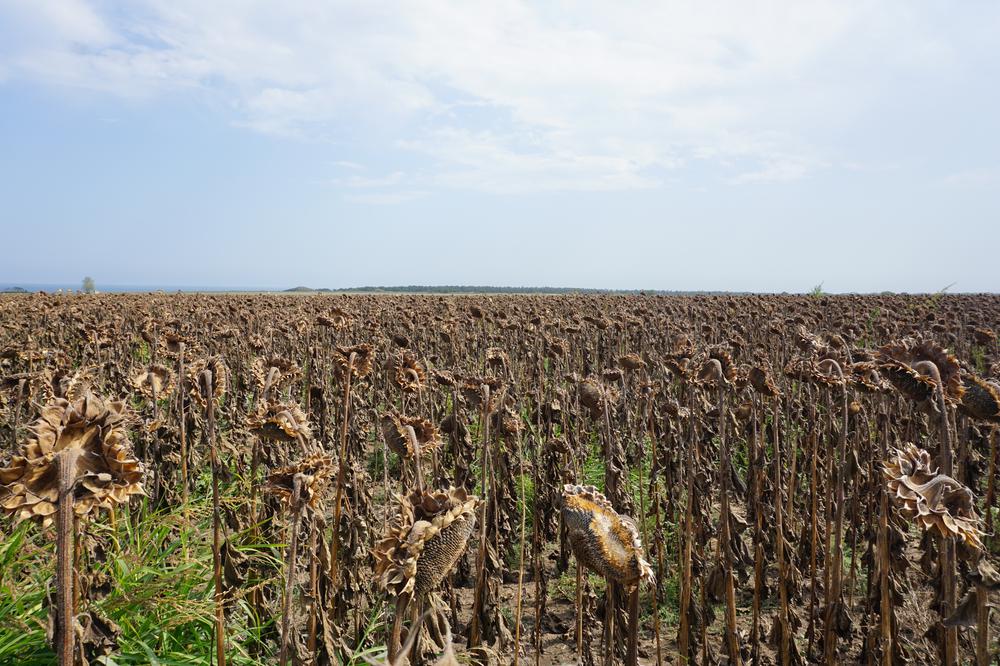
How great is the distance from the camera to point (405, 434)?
314cm

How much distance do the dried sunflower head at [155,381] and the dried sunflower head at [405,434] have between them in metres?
2.41

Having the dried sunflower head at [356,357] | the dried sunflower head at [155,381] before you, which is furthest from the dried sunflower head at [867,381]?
the dried sunflower head at [155,381]

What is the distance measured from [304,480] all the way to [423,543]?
933mm

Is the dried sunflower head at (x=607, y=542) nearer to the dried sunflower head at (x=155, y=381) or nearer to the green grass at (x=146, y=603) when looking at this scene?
the green grass at (x=146, y=603)

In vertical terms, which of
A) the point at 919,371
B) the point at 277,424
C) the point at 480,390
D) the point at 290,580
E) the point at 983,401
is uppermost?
the point at 919,371

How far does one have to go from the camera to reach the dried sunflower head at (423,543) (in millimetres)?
1577

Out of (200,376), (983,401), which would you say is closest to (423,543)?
(983,401)

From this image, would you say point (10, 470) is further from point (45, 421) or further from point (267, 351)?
point (267, 351)

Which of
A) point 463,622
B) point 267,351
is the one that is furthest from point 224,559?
point 267,351

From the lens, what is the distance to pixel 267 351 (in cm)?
1088

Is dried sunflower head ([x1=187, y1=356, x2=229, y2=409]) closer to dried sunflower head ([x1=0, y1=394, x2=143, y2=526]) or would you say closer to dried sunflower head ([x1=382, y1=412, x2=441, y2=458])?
dried sunflower head ([x1=382, y1=412, x2=441, y2=458])

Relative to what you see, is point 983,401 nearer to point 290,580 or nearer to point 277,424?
point 290,580

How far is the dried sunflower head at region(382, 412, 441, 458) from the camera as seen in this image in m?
3.16

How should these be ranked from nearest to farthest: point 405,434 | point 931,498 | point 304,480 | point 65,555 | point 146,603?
point 65,555 → point 931,498 → point 304,480 → point 405,434 → point 146,603
